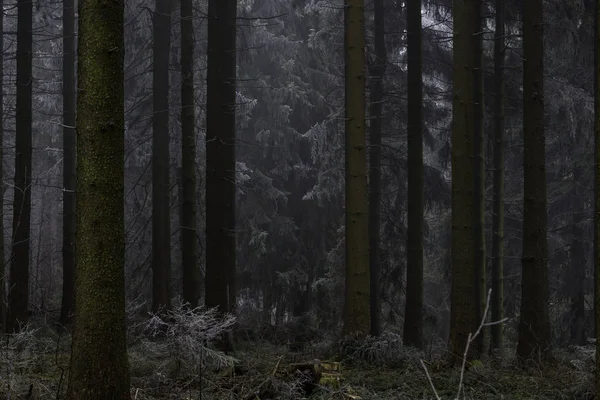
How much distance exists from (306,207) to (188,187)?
1326cm

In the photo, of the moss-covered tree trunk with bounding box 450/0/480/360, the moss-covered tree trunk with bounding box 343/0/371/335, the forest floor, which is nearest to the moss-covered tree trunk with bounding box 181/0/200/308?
the moss-covered tree trunk with bounding box 343/0/371/335

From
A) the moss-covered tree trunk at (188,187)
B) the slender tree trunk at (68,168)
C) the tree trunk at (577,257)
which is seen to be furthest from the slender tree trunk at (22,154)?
the tree trunk at (577,257)

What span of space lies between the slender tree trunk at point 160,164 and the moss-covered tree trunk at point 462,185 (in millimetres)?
7424

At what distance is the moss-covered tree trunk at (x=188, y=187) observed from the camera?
1366 centimetres

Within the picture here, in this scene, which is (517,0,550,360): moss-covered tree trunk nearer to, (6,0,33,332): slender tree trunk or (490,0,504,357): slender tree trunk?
(490,0,504,357): slender tree trunk

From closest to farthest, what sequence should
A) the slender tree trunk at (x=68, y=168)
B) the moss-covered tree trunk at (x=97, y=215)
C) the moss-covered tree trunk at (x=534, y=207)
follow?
the moss-covered tree trunk at (x=97, y=215) → the moss-covered tree trunk at (x=534, y=207) → the slender tree trunk at (x=68, y=168)

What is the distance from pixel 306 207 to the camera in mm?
26750

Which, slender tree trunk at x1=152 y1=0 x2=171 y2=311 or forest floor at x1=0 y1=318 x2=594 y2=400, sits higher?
slender tree trunk at x1=152 y1=0 x2=171 y2=311

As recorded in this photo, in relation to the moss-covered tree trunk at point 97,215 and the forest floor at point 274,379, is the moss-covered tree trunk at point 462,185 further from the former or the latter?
the moss-covered tree trunk at point 97,215

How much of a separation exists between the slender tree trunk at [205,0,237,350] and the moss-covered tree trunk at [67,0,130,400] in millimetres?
6349

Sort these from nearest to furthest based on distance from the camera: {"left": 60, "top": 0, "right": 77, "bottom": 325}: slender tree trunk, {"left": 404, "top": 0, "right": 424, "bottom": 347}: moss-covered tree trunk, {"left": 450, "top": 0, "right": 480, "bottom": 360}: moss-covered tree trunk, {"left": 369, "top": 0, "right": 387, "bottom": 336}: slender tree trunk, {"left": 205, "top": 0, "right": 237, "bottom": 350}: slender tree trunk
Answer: {"left": 450, "top": 0, "right": 480, "bottom": 360}: moss-covered tree trunk < {"left": 205, "top": 0, "right": 237, "bottom": 350}: slender tree trunk < {"left": 404, "top": 0, "right": 424, "bottom": 347}: moss-covered tree trunk < {"left": 60, "top": 0, "right": 77, "bottom": 325}: slender tree trunk < {"left": 369, "top": 0, "right": 387, "bottom": 336}: slender tree trunk

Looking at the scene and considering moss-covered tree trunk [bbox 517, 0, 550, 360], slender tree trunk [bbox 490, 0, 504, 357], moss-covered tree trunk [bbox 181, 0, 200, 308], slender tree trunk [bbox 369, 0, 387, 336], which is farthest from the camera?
slender tree trunk [bbox 369, 0, 387, 336]

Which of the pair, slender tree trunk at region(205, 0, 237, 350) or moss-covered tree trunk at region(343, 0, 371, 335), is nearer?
moss-covered tree trunk at region(343, 0, 371, 335)

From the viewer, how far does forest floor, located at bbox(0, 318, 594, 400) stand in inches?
297
